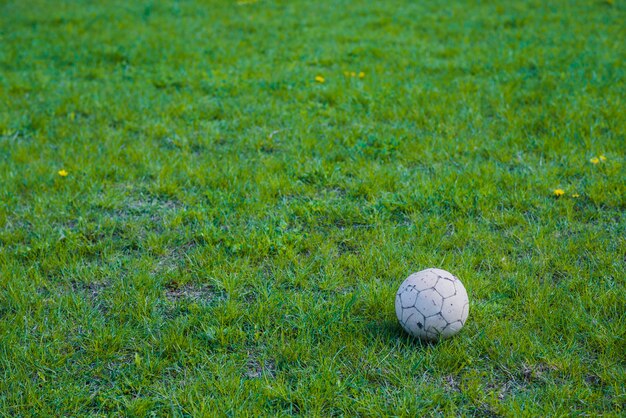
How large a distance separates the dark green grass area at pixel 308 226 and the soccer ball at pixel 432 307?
0.10m

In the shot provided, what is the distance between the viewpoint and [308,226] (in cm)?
456

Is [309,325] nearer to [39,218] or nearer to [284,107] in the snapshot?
[39,218]

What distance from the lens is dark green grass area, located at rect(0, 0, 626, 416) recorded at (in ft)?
10.3

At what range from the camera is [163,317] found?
3.62 meters

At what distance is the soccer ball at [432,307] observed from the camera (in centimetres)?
323

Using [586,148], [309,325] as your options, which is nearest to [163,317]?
[309,325]

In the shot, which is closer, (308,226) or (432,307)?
(432,307)

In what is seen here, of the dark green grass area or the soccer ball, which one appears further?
the soccer ball

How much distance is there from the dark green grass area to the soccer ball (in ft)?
0.34

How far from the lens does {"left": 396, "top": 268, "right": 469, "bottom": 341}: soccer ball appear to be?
10.6ft

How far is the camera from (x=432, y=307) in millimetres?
3229

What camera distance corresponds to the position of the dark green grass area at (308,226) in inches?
123

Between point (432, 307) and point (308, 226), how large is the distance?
1.53 m

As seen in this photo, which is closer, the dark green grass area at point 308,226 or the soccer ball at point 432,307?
the dark green grass area at point 308,226
